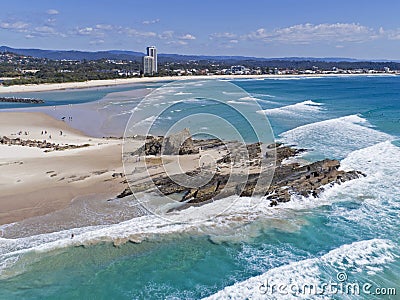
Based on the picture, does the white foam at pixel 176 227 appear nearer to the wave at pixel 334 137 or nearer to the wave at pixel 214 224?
the wave at pixel 214 224

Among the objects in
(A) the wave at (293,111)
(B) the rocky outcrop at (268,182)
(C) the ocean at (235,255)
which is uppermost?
(A) the wave at (293,111)

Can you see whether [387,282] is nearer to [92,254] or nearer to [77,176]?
[92,254]

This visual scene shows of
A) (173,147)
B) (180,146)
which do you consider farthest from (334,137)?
(173,147)

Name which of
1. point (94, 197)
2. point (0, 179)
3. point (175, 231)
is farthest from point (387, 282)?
point (0, 179)

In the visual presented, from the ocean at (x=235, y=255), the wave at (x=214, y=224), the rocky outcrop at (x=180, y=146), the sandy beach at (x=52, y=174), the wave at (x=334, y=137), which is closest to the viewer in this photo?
the ocean at (x=235, y=255)

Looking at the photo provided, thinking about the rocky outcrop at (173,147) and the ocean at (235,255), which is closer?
the ocean at (235,255)

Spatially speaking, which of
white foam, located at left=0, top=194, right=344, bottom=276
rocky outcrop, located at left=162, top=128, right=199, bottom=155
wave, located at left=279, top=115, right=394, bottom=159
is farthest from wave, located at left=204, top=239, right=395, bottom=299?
rocky outcrop, located at left=162, top=128, right=199, bottom=155

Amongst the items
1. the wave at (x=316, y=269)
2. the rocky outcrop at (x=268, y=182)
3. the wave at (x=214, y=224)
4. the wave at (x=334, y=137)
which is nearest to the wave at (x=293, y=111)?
the wave at (x=334, y=137)

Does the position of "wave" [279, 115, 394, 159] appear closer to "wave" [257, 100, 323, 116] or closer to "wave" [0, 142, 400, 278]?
"wave" [0, 142, 400, 278]
